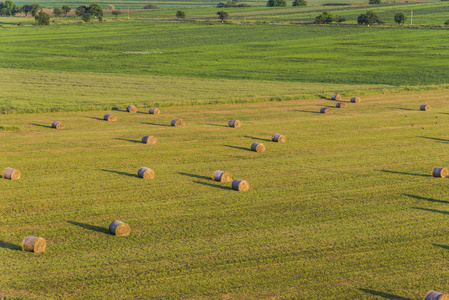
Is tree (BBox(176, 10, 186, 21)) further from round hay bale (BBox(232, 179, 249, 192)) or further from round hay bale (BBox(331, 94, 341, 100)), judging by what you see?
round hay bale (BBox(232, 179, 249, 192))

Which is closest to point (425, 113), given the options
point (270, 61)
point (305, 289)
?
point (305, 289)

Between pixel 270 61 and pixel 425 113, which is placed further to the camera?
pixel 270 61

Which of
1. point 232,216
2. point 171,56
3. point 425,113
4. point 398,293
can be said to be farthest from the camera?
point 171,56

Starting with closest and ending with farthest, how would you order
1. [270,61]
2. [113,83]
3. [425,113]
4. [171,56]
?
1. [425,113]
2. [113,83]
3. [270,61]
4. [171,56]

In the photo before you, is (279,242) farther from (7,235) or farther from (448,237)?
(7,235)

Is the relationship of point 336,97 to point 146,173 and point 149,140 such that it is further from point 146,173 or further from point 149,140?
point 146,173

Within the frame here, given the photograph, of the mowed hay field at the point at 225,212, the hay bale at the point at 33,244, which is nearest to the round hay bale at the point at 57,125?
the mowed hay field at the point at 225,212

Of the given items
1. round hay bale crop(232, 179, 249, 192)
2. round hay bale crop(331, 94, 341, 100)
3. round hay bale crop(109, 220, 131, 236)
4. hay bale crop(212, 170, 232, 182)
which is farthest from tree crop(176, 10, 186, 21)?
round hay bale crop(109, 220, 131, 236)
